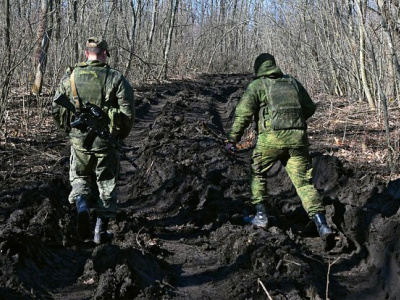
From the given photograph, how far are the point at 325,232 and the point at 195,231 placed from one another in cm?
145

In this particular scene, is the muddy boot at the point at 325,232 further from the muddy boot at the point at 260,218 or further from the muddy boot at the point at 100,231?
the muddy boot at the point at 100,231

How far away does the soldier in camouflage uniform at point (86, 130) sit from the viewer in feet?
16.6

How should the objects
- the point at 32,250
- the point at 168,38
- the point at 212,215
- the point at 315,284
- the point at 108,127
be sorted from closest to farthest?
the point at 315,284 → the point at 32,250 → the point at 108,127 → the point at 212,215 → the point at 168,38

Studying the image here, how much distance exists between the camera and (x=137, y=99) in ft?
56.3

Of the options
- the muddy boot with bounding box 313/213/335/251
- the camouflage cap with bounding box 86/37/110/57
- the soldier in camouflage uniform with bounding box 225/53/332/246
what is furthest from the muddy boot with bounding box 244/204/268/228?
the camouflage cap with bounding box 86/37/110/57

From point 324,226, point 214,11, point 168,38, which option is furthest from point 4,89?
point 214,11

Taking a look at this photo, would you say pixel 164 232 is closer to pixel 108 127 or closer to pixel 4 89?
pixel 108 127

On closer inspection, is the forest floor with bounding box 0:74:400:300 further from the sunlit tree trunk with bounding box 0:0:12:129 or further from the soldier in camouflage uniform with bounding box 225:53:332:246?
the sunlit tree trunk with bounding box 0:0:12:129

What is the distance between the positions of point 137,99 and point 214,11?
2910 cm

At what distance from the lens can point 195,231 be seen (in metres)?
6.10

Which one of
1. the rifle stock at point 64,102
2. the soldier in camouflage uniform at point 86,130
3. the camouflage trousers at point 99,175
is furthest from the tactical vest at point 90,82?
the camouflage trousers at point 99,175

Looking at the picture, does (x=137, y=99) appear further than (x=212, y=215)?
Yes

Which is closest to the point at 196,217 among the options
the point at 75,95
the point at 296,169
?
the point at 296,169

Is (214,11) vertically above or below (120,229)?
above
